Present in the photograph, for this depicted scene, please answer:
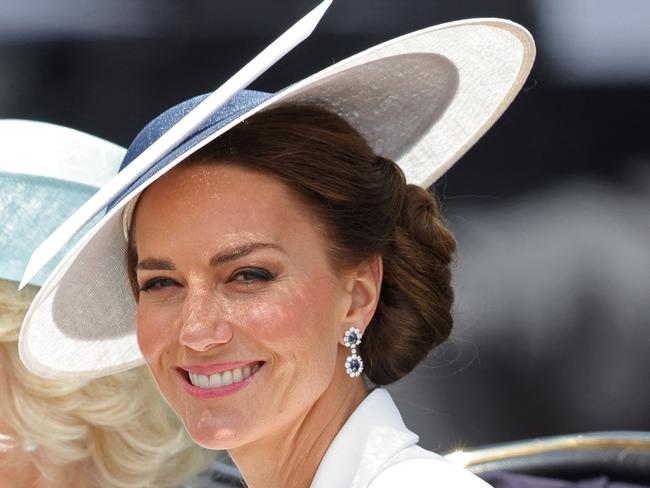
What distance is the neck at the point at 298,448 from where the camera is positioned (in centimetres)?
224

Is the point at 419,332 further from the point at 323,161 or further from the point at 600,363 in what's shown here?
the point at 600,363

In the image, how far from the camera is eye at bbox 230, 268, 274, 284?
214 cm

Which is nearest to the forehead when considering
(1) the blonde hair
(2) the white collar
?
(2) the white collar

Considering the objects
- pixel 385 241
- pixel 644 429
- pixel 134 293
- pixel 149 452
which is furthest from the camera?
pixel 644 429

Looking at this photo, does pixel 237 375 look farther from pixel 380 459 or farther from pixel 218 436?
pixel 380 459

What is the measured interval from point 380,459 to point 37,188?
1.00 metres

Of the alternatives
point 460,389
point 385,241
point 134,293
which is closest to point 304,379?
point 385,241

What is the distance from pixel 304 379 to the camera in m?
2.17

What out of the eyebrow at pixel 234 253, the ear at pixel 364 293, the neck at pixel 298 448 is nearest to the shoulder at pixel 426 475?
the neck at pixel 298 448

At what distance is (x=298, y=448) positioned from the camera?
7.38 feet

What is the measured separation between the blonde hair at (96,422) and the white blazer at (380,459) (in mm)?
796

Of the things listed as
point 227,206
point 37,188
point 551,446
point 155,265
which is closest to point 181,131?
point 227,206

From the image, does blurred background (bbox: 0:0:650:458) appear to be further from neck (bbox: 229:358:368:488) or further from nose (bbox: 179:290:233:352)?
nose (bbox: 179:290:233:352)

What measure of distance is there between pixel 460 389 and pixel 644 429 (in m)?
0.47
